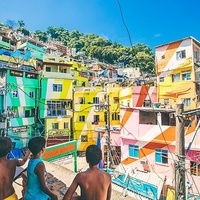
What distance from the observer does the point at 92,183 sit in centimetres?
221

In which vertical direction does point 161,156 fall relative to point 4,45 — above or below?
below

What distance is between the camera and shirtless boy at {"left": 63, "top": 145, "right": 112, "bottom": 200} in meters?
2.18

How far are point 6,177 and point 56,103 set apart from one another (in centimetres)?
2583

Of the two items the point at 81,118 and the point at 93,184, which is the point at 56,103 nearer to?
the point at 81,118

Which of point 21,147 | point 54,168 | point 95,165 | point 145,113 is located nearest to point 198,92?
point 145,113

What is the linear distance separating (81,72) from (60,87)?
15625mm

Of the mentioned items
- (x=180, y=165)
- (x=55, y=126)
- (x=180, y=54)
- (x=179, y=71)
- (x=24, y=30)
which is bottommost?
(x=55, y=126)

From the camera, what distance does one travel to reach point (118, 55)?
211 feet

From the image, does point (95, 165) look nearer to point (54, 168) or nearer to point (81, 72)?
point (54, 168)

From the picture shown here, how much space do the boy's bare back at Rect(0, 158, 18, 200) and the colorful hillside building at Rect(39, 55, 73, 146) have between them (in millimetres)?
23534

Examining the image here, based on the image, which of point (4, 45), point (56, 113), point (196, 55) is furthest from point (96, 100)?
point (4, 45)

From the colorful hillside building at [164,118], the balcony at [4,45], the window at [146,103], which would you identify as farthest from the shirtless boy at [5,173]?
the balcony at [4,45]

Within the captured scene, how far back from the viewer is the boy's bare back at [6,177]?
2.48 metres

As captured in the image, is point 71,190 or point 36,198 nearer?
point 71,190
